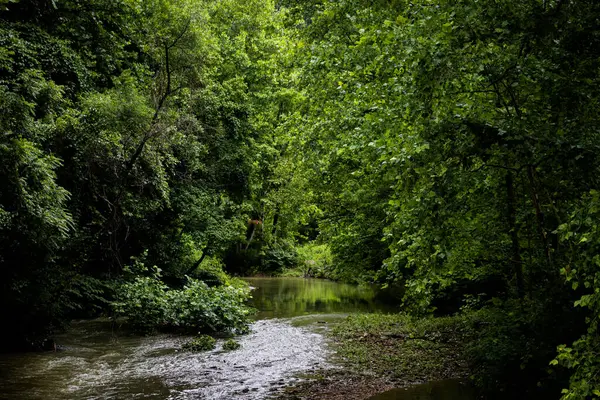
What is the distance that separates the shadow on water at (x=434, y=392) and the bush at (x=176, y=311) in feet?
20.6

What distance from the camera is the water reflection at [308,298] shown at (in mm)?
19375

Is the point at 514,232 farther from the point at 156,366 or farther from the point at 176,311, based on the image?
the point at 176,311

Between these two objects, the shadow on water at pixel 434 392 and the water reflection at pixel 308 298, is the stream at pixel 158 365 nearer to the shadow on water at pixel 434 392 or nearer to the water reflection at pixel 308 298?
the shadow on water at pixel 434 392

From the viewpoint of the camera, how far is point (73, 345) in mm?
12180

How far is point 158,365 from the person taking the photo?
10508 mm

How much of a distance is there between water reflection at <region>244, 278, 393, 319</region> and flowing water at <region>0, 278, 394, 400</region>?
3.00 m

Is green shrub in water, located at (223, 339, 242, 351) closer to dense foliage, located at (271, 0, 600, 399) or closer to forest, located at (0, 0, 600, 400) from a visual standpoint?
forest, located at (0, 0, 600, 400)

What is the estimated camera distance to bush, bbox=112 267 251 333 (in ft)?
46.4

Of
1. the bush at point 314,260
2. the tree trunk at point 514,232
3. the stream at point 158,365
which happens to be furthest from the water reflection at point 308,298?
the tree trunk at point 514,232

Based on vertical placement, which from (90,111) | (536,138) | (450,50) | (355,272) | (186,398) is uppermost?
(90,111)

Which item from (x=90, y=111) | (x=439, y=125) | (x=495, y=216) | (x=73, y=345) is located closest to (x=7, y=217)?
(x=73, y=345)

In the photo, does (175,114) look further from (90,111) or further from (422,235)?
(422,235)

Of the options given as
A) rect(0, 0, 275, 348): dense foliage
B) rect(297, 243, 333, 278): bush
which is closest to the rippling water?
rect(0, 0, 275, 348): dense foliage

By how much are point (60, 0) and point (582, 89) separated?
13624 mm
